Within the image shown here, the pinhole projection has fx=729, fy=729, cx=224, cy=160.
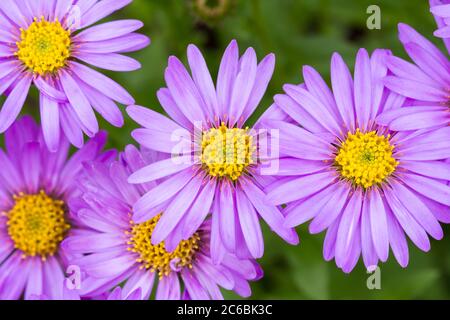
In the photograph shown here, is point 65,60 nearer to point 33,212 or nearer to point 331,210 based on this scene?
point 33,212

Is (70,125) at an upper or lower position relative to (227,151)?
upper

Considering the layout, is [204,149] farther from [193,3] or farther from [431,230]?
[193,3]

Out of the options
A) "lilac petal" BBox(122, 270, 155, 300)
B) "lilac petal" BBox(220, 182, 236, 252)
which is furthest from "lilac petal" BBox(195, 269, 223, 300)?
"lilac petal" BBox(220, 182, 236, 252)

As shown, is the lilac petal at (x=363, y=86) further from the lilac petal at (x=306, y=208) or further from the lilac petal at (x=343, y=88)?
the lilac petal at (x=306, y=208)

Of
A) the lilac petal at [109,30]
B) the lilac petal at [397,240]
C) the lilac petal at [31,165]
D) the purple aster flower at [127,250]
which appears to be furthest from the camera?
the lilac petal at [31,165]

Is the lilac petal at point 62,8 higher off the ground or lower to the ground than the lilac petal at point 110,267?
higher

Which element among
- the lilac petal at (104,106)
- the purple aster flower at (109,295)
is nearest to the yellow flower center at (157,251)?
the purple aster flower at (109,295)

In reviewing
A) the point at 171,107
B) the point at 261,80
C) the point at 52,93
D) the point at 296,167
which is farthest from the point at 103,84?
the point at 296,167
